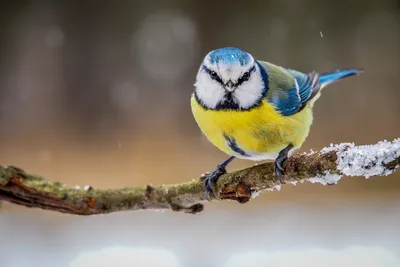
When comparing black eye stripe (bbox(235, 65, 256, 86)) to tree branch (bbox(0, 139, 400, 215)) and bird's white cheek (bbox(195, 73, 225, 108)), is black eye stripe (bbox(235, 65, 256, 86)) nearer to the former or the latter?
bird's white cheek (bbox(195, 73, 225, 108))

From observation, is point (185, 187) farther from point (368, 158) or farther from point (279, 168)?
point (368, 158)

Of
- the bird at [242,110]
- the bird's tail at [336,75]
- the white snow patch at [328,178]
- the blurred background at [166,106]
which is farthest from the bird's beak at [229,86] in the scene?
the blurred background at [166,106]

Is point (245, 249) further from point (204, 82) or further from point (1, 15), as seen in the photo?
point (1, 15)

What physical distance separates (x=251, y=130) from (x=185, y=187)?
171 mm

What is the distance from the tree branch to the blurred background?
126cm

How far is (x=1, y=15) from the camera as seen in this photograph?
347 cm

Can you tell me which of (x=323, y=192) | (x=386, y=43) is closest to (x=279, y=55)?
(x=386, y=43)

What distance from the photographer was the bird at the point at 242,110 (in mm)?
1085

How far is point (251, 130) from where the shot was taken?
1.13 m

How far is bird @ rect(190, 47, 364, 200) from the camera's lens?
108 cm

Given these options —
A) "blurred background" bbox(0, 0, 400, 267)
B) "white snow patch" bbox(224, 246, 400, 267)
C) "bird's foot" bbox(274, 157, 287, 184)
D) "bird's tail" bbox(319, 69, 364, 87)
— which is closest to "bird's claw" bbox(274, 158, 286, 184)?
"bird's foot" bbox(274, 157, 287, 184)

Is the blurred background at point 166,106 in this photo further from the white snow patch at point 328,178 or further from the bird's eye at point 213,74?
the white snow patch at point 328,178

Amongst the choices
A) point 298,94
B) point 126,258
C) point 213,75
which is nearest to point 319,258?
point 126,258

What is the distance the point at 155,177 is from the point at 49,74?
103 cm
